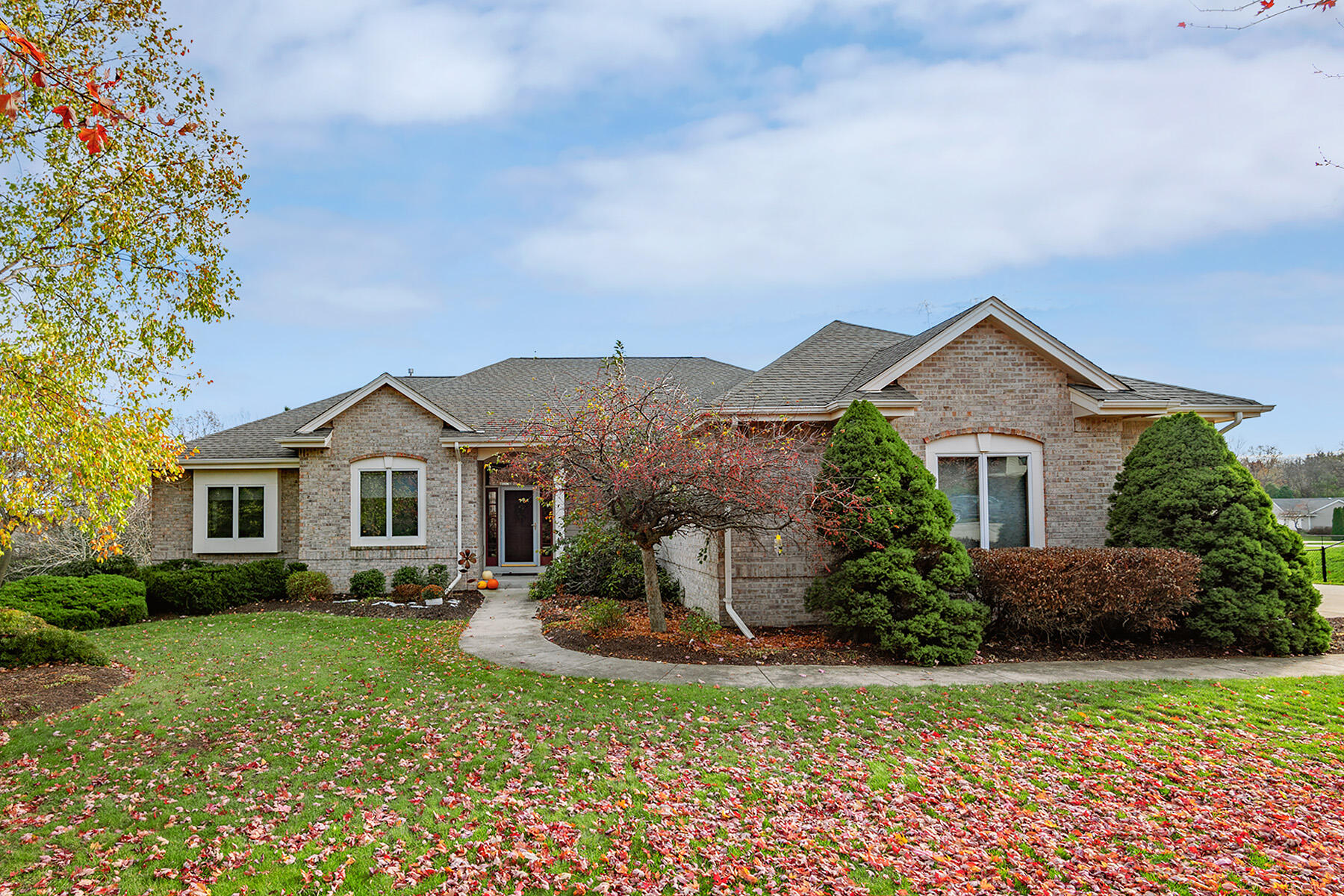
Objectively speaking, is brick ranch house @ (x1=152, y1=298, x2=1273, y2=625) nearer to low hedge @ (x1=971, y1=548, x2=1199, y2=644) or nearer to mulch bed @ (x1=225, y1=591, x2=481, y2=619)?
mulch bed @ (x1=225, y1=591, x2=481, y2=619)

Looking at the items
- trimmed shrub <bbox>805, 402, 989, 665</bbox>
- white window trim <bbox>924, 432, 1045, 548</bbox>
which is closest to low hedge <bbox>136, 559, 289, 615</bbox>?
trimmed shrub <bbox>805, 402, 989, 665</bbox>

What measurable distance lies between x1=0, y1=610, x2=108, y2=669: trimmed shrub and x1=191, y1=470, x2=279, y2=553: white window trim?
6.87 meters

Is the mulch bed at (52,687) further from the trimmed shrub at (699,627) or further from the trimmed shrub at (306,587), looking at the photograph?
the trimmed shrub at (699,627)

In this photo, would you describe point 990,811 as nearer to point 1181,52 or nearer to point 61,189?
point 1181,52

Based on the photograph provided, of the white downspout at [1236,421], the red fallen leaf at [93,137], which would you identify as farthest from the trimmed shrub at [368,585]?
the white downspout at [1236,421]

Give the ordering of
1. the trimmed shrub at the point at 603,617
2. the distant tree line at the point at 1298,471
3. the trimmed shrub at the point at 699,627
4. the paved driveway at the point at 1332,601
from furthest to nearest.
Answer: the distant tree line at the point at 1298,471 < the paved driveway at the point at 1332,601 < the trimmed shrub at the point at 603,617 < the trimmed shrub at the point at 699,627

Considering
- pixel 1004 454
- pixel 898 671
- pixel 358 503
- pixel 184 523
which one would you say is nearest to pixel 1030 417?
pixel 1004 454

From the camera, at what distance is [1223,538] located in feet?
30.4

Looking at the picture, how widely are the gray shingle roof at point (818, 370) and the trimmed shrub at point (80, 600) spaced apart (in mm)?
10907

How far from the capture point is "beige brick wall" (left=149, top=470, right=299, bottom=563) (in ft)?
51.3

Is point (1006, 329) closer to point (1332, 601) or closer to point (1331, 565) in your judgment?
point (1332, 601)

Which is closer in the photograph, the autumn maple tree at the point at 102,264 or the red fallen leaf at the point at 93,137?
the red fallen leaf at the point at 93,137

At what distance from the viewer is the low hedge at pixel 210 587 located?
1299cm

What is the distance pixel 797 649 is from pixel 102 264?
9.27 metres
